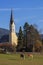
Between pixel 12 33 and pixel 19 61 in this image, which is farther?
pixel 12 33

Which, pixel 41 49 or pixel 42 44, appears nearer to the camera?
pixel 41 49

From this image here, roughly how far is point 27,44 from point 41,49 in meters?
9.19

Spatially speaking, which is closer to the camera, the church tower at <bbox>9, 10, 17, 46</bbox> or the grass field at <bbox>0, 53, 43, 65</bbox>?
the grass field at <bbox>0, 53, 43, 65</bbox>

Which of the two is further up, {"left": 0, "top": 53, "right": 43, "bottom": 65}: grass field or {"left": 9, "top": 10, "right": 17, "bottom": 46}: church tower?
{"left": 9, "top": 10, "right": 17, "bottom": 46}: church tower

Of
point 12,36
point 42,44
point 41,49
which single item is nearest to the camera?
point 41,49

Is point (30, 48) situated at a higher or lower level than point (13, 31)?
lower

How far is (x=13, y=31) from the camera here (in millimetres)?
172375

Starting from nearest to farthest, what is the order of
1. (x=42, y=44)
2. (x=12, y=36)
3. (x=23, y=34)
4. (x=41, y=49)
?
1. (x=41, y=49)
2. (x=42, y=44)
3. (x=23, y=34)
4. (x=12, y=36)

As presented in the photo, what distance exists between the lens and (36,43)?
120 meters

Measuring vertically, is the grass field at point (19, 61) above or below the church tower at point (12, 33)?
below

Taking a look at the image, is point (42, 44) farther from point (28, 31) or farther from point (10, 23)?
point (10, 23)

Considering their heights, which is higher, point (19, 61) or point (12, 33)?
point (12, 33)

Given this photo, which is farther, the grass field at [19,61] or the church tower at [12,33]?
the church tower at [12,33]

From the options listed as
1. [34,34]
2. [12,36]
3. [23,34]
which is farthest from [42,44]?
[12,36]
